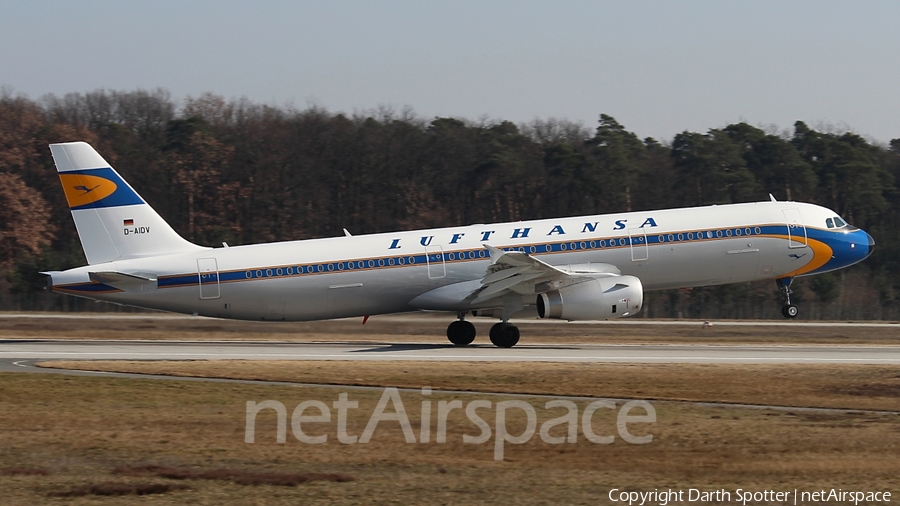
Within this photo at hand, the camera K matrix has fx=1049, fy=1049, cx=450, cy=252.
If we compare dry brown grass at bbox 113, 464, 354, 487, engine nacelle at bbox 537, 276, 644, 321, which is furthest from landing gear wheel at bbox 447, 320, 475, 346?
dry brown grass at bbox 113, 464, 354, 487

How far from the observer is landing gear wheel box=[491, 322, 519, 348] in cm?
3622

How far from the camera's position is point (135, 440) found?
1778cm

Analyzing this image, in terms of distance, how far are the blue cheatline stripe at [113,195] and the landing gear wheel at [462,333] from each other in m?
11.8

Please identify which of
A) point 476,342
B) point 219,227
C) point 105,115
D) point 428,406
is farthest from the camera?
point 105,115

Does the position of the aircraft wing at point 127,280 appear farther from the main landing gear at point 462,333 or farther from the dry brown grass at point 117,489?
→ the dry brown grass at point 117,489

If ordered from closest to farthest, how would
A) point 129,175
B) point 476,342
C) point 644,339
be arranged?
point 476,342 → point 644,339 → point 129,175

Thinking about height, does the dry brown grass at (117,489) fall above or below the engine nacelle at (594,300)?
below

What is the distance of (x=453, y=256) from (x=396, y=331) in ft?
26.8

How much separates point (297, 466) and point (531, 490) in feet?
12.2

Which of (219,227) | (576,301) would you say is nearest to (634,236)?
(576,301)

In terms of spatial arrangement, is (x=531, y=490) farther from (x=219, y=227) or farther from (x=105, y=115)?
(x=105, y=115)

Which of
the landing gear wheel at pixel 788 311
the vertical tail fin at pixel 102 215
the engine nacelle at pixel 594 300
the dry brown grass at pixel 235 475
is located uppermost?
the vertical tail fin at pixel 102 215

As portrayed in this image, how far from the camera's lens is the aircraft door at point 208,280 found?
116 ft

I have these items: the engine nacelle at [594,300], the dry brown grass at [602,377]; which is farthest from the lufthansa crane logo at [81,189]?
the engine nacelle at [594,300]
